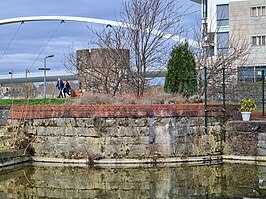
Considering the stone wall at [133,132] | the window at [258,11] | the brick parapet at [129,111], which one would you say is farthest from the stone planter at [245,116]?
the window at [258,11]

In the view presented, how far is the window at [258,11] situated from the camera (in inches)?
1558

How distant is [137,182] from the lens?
43.3 ft

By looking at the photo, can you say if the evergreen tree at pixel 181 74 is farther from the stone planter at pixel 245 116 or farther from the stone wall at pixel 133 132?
the stone planter at pixel 245 116

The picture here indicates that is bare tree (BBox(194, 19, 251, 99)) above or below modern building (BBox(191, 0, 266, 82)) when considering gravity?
below

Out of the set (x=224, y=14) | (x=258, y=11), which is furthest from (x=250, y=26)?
(x=224, y=14)

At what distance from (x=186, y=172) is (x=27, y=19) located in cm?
3718

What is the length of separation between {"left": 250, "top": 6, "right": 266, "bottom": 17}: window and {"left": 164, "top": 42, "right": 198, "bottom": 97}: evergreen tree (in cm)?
2314

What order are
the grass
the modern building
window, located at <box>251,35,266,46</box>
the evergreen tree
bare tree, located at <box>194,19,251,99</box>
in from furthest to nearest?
window, located at <box>251,35,266,46</box>, the modern building, the grass, bare tree, located at <box>194,19,251,99</box>, the evergreen tree

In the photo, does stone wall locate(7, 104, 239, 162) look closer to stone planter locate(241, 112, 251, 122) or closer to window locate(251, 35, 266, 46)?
stone planter locate(241, 112, 251, 122)

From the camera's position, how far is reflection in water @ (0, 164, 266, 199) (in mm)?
11656

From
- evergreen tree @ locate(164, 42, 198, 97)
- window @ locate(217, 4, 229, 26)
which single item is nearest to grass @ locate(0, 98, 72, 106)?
evergreen tree @ locate(164, 42, 198, 97)

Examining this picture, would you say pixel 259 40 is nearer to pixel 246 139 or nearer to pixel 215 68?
pixel 215 68

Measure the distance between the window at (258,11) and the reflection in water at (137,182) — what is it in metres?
26.6

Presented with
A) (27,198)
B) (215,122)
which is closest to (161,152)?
(215,122)
